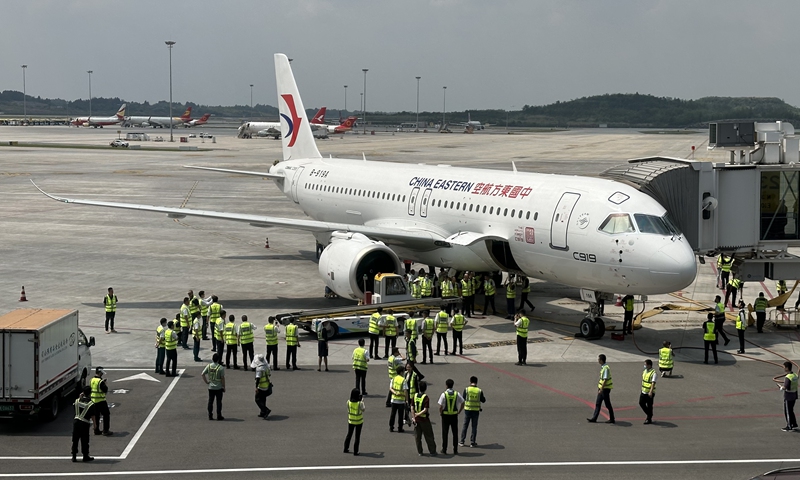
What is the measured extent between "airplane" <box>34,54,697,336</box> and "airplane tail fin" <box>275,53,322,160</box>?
6587 millimetres

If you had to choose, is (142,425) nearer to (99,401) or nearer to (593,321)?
(99,401)

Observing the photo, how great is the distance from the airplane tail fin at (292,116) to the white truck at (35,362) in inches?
1088

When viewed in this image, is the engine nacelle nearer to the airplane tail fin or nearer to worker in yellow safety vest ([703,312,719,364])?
worker in yellow safety vest ([703,312,719,364])

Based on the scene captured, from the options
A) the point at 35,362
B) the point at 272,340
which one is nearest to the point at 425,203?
the point at 272,340

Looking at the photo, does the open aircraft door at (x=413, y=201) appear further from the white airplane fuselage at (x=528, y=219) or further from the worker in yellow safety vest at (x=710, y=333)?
the worker in yellow safety vest at (x=710, y=333)

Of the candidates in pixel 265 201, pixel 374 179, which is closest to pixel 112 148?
pixel 265 201

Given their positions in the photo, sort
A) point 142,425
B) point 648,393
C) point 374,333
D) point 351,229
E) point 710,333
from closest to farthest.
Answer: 1. point 142,425
2. point 648,393
3. point 710,333
4. point 374,333
5. point 351,229

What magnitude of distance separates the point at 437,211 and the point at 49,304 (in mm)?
14449

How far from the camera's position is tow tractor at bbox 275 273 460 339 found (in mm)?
29016

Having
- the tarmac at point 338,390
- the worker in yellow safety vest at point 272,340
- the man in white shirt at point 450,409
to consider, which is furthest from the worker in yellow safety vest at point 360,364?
the man in white shirt at point 450,409

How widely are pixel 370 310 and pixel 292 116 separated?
21.5 metres

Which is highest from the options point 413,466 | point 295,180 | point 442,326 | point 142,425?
point 295,180

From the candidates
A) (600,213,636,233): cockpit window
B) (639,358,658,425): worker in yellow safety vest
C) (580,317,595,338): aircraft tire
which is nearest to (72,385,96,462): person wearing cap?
(639,358,658,425): worker in yellow safety vest

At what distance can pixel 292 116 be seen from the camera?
49156 millimetres
